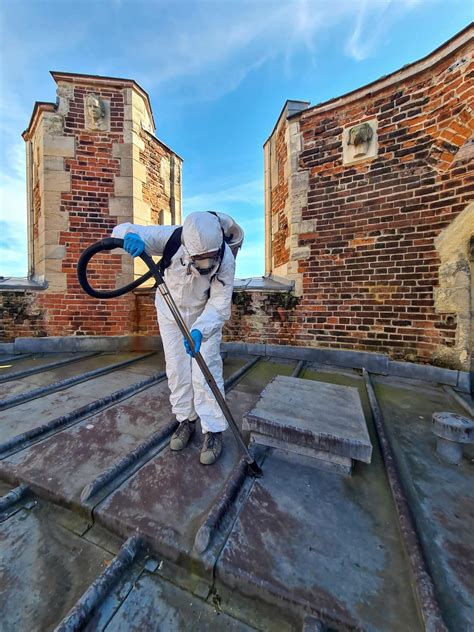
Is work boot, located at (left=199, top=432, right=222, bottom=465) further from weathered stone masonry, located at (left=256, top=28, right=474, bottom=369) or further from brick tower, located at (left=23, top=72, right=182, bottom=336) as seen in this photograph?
brick tower, located at (left=23, top=72, right=182, bottom=336)

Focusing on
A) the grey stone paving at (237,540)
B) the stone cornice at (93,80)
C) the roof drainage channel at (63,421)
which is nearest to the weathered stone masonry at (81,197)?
the stone cornice at (93,80)

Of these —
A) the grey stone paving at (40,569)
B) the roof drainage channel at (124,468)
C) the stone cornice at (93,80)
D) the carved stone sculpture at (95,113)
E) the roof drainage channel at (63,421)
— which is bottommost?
the grey stone paving at (40,569)

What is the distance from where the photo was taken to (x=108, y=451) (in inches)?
77.6

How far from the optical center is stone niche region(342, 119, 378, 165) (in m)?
4.00

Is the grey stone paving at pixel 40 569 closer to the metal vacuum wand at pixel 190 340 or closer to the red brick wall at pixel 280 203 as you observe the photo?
the metal vacuum wand at pixel 190 340

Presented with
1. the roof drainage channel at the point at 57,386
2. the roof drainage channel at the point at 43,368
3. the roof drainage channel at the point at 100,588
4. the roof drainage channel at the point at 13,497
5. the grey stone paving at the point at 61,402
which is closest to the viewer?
the roof drainage channel at the point at 100,588

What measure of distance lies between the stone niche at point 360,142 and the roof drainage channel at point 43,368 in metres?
5.39

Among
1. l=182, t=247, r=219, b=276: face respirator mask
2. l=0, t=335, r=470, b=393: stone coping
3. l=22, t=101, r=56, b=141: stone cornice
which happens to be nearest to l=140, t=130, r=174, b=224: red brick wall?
l=22, t=101, r=56, b=141: stone cornice

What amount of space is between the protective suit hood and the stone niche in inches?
141

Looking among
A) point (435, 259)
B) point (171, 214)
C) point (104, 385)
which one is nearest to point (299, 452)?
point (104, 385)

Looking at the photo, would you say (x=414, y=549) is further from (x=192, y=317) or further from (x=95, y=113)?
(x=95, y=113)

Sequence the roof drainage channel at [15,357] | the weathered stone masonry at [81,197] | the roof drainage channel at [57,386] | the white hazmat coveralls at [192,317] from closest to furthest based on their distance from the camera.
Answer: the white hazmat coveralls at [192,317] → the roof drainage channel at [57,386] → the roof drainage channel at [15,357] → the weathered stone masonry at [81,197]

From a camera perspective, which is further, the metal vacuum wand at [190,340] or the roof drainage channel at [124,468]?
the metal vacuum wand at [190,340]

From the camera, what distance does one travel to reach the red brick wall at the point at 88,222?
16.0 feet
